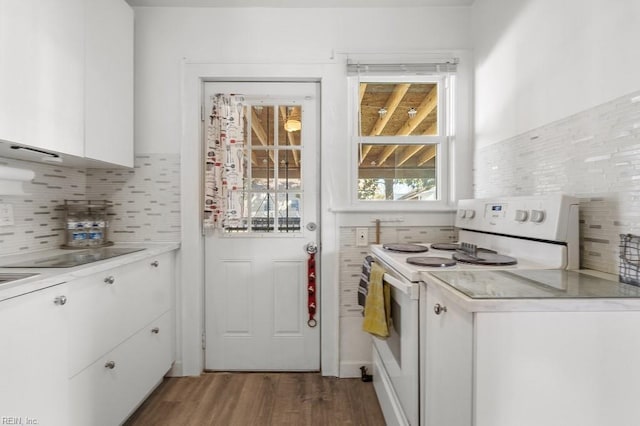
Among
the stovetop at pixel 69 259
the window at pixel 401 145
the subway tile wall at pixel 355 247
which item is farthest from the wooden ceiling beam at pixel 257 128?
the stovetop at pixel 69 259

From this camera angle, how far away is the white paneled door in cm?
217

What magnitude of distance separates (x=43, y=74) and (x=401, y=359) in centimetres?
192

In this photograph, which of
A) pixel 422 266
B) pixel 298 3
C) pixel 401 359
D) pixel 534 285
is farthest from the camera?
pixel 298 3

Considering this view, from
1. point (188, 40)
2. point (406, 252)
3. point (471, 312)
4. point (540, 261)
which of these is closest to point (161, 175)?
point (188, 40)

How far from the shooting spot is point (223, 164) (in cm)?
211

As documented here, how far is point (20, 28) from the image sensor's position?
1.21 m

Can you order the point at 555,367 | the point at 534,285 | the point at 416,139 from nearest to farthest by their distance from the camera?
1. the point at 555,367
2. the point at 534,285
3. the point at 416,139

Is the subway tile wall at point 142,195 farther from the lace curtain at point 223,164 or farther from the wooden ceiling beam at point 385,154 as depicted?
the wooden ceiling beam at point 385,154

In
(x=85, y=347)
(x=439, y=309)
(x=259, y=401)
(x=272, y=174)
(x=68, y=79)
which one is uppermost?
(x=68, y=79)

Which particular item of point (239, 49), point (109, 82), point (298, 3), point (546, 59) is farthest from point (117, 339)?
point (546, 59)

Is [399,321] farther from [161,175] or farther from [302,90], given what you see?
[161,175]

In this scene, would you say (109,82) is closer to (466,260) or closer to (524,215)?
(466,260)

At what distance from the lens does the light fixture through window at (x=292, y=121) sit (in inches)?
86.6

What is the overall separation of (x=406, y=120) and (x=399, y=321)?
4.58ft
